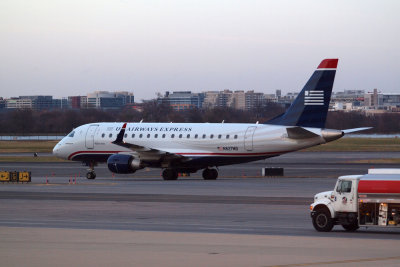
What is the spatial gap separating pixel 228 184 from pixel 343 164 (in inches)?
928

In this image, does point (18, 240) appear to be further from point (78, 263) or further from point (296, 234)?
point (296, 234)

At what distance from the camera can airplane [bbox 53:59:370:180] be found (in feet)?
173

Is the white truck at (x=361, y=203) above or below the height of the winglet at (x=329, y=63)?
below

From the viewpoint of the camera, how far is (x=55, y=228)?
27156 millimetres

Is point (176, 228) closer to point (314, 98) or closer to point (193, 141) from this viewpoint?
point (314, 98)

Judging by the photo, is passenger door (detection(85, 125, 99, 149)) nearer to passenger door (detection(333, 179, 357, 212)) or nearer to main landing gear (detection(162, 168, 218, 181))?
main landing gear (detection(162, 168, 218, 181))

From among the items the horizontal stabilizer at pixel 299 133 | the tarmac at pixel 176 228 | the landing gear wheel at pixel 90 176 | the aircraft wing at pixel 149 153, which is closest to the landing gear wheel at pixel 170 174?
the aircraft wing at pixel 149 153

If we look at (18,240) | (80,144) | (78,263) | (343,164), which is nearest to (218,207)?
(18,240)

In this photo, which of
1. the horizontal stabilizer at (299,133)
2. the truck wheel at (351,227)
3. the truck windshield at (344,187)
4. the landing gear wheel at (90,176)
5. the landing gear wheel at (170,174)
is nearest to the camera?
the truck windshield at (344,187)

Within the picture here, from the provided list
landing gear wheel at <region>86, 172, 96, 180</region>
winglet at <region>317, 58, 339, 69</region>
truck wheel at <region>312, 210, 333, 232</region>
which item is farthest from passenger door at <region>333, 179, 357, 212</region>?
landing gear wheel at <region>86, 172, 96, 180</region>

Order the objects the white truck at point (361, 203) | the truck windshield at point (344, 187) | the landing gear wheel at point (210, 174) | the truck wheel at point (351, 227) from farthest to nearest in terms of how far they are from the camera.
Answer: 1. the landing gear wheel at point (210, 174)
2. the truck wheel at point (351, 227)
3. the truck windshield at point (344, 187)
4. the white truck at point (361, 203)

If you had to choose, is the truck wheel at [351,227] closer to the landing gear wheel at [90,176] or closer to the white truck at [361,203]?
Answer: the white truck at [361,203]

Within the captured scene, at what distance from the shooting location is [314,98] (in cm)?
5294

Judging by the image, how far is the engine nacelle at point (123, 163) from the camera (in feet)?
179
